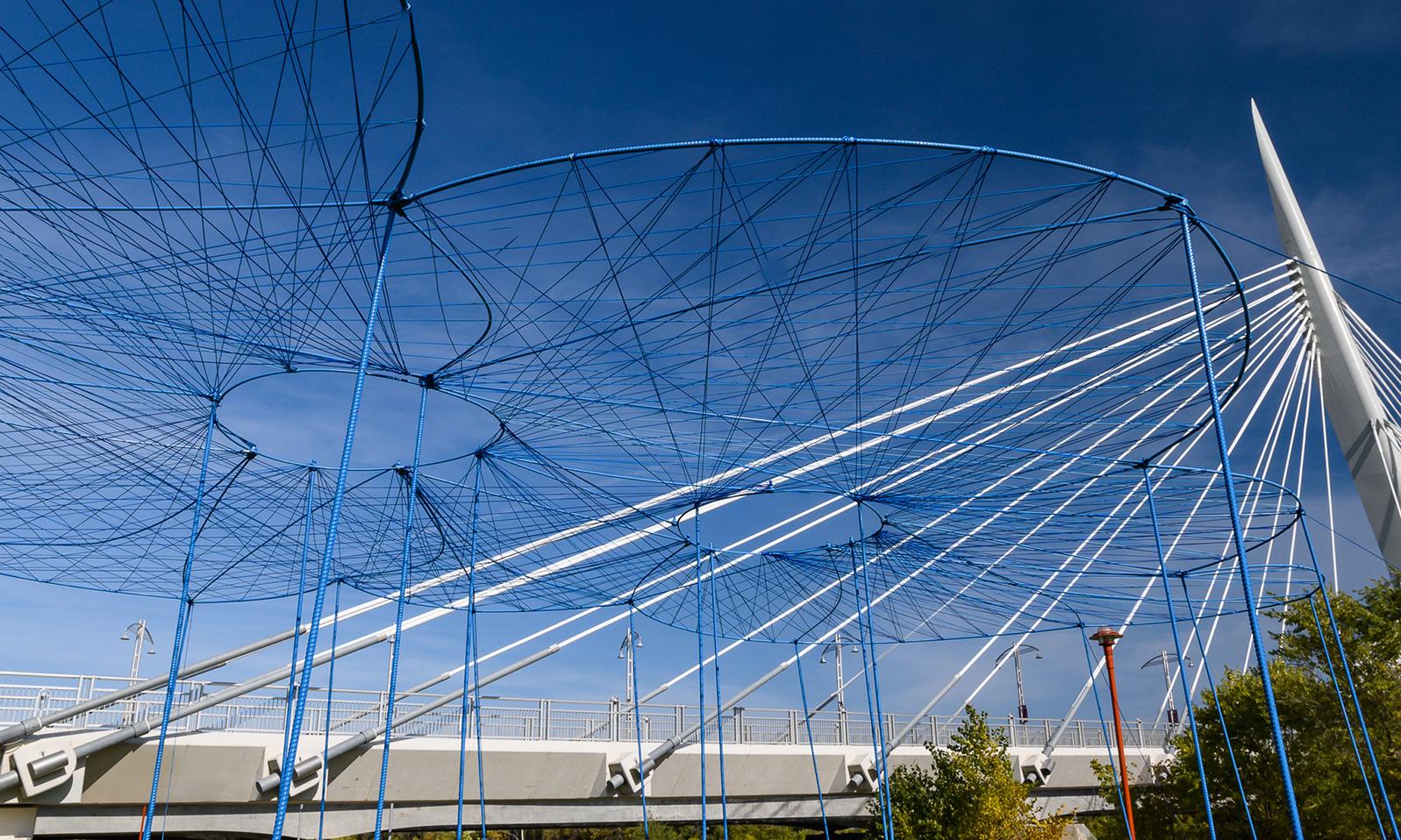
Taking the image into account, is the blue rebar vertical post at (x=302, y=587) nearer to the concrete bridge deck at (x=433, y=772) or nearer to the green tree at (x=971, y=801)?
the concrete bridge deck at (x=433, y=772)

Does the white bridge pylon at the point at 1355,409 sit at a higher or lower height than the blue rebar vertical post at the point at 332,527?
higher

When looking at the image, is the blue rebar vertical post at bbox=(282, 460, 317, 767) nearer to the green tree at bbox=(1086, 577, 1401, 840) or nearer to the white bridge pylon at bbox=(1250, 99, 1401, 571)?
the green tree at bbox=(1086, 577, 1401, 840)

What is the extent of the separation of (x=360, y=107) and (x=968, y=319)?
1011 centimetres

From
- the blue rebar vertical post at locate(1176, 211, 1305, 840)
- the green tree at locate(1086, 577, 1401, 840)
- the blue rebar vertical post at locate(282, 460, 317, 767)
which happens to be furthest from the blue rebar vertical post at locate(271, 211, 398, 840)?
the green tree at locate(1086, 577, 1401, 840)

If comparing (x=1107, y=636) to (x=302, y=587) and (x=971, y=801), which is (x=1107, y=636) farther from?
(x=302, y=587)

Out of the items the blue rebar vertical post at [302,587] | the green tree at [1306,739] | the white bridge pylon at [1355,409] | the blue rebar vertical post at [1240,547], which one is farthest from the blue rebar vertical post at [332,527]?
the white bridge pylon at [1355,409]

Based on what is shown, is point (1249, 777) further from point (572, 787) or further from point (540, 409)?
point (540, 409)

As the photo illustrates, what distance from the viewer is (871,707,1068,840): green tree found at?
30141mm

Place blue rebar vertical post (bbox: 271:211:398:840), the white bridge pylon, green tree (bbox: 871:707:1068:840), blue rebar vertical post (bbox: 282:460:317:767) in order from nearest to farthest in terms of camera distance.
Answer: blue rebar vertical post (bbox: 271:211:398:840) < blue rebar vertical post (bbox: 282:460:317:767) < the white bridge pylon < green tree (bbox: 871:707:1068:840)

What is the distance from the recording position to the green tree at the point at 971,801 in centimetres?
3014

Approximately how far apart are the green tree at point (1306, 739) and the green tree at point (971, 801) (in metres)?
4.30

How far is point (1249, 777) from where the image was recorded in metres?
29.1

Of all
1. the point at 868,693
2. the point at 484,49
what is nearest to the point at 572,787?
the point at 868,693

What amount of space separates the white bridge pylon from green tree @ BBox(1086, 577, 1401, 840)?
7.01 feet
